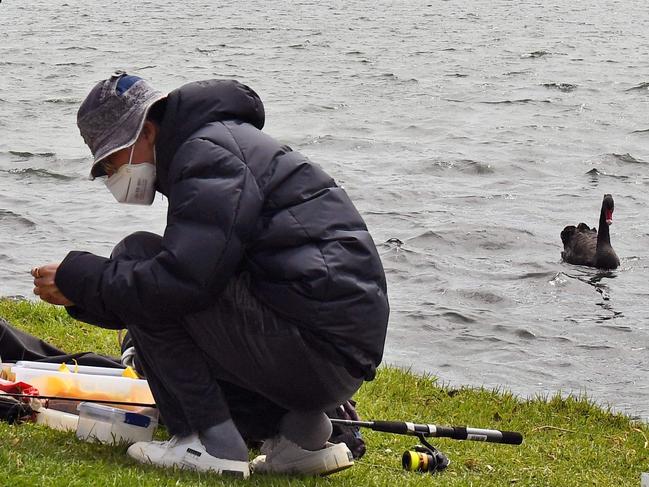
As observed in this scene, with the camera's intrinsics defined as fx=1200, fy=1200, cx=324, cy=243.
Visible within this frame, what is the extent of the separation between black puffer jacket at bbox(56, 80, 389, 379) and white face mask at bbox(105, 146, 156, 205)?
6 cm

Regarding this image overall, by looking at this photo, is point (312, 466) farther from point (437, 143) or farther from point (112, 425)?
point (437, 143)

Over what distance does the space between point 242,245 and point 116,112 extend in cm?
80

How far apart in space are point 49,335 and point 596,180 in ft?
44.2

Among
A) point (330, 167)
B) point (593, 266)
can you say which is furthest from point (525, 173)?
point (593, 266)

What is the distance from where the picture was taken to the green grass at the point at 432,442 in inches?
197

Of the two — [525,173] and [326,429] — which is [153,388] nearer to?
[326,429]

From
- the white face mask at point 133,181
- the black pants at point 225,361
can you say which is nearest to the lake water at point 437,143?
the black pants at point 225,361

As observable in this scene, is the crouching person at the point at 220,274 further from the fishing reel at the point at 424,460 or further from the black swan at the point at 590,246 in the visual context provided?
the black swan at the point at 590,246

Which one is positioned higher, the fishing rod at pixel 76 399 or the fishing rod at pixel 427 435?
the fishing rod at pixel 76 399

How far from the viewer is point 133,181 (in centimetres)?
520

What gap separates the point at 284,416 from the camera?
5.46 metres

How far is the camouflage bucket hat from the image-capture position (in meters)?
5.03

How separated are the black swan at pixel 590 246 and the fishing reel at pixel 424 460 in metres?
10.1

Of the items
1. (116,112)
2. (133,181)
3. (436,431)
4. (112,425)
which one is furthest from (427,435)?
(116,112)
